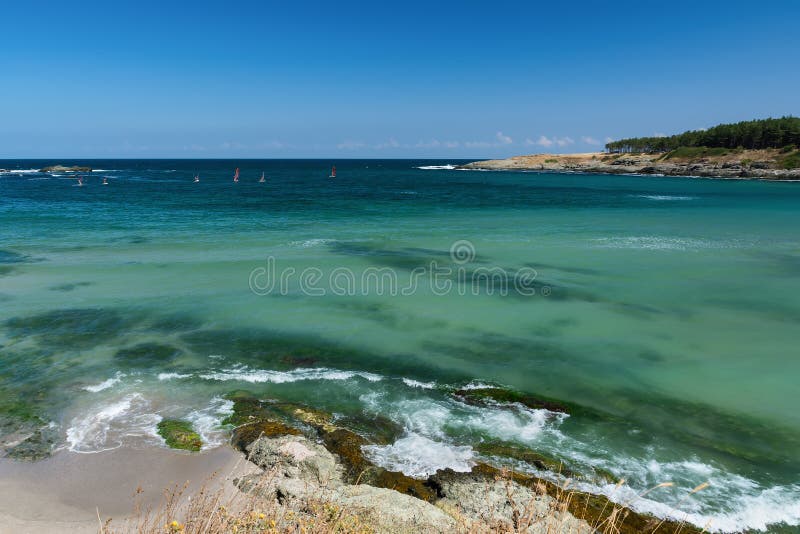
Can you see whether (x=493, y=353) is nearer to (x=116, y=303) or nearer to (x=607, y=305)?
(x=607, y=305)

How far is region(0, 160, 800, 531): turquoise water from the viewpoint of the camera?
985 cm

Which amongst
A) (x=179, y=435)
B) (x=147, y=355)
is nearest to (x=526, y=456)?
(x=179, y=435)

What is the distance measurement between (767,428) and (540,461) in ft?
19.3

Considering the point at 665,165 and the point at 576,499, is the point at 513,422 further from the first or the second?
the point at 665,165

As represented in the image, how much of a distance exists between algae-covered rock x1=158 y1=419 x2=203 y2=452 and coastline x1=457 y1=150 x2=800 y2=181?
126967 mm

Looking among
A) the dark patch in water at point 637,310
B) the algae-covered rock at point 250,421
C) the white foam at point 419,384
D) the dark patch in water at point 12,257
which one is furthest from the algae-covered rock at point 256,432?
the dark patch in water at point 12,257

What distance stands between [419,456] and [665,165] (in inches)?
5653

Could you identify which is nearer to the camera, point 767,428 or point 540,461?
point 540,461

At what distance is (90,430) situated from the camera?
10.2m

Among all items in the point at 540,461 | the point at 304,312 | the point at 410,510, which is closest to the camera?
the point at 410,510

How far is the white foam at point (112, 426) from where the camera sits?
380 inches

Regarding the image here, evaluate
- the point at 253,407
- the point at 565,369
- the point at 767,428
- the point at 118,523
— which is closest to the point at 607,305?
the point at 565,369

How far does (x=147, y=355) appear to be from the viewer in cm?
1423

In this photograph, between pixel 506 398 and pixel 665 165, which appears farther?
pixel 665 165
